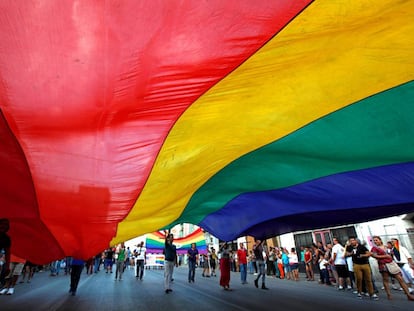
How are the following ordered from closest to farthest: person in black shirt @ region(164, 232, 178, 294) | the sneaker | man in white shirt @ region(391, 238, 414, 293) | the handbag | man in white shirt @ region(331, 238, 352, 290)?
the handbag < the sneaker < man in white shirt @ region(391, 238, 414, 293) < person in black shirt @ region(164, 232, 178, 294) < man in white shirt @ region(331, 238, 352, 290)

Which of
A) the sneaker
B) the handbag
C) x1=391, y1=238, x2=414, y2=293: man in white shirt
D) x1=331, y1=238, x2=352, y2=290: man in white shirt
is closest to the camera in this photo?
the handbag

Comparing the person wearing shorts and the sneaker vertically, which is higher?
the person wearing shorts

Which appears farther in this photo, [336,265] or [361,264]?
[336,265]

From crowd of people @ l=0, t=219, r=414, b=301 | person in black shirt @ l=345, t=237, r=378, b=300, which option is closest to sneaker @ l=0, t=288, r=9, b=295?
crowd of people @ l=0, t=219, r=414, b=301

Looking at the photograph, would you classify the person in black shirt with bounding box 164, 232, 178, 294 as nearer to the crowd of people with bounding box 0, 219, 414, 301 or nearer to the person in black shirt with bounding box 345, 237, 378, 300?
the crowd of people with bounding box 0, 219, 414, 301

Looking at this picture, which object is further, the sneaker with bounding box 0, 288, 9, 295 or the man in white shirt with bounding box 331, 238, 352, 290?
the man in white shirt with bounding box 331, 238, 352, 290

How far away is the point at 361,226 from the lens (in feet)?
45.6

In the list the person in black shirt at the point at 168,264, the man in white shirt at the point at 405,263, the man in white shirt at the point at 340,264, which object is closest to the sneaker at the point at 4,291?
the person in black shirt at the point at 168,264

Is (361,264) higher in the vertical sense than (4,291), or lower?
higher

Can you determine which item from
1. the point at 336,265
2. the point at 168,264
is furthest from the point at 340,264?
the point at 168,264

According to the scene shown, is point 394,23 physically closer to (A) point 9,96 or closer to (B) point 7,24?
(B) point 7,24

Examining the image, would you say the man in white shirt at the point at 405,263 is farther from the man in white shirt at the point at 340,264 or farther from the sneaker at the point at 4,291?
the sneaker at the point at 4,291

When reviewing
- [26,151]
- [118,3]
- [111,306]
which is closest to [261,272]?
[111,306]

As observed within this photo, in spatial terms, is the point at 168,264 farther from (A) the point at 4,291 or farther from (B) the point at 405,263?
(B) the point at 405,263
